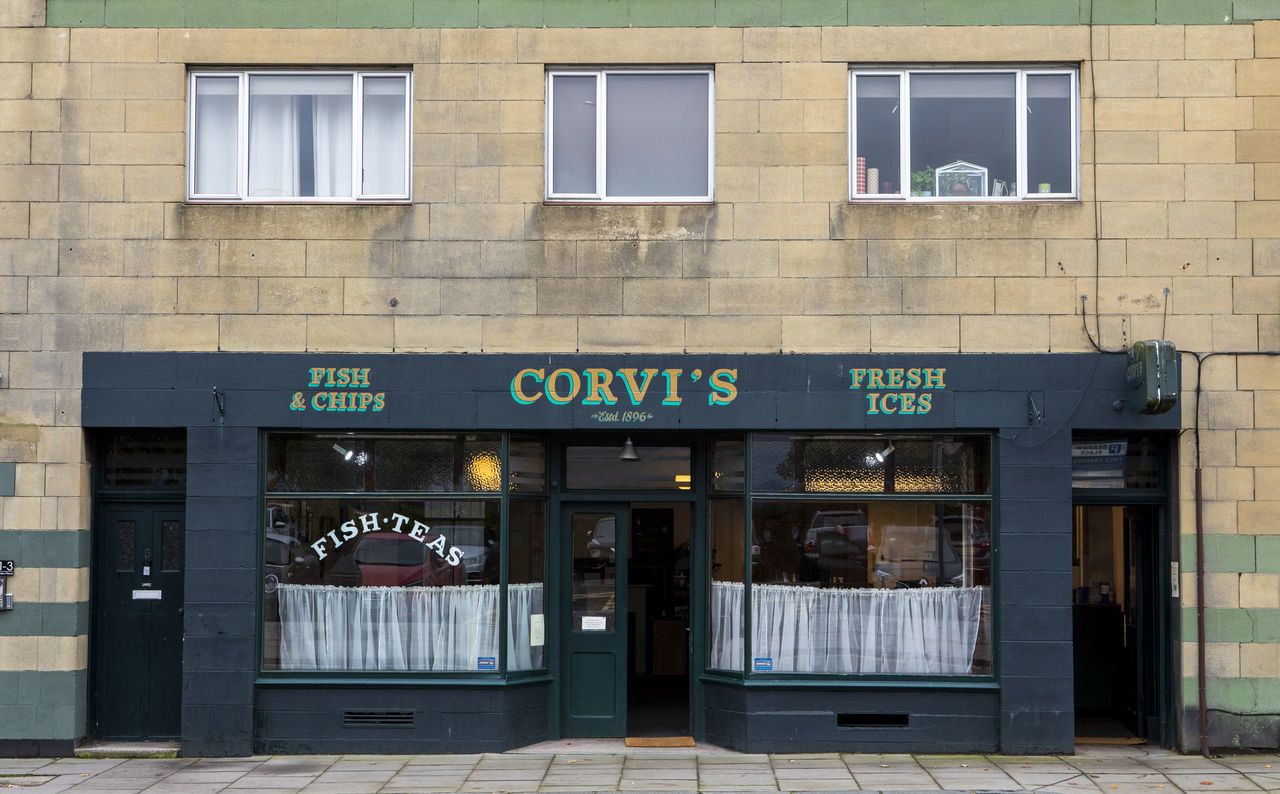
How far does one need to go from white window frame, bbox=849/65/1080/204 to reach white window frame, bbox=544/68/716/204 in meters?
1.27

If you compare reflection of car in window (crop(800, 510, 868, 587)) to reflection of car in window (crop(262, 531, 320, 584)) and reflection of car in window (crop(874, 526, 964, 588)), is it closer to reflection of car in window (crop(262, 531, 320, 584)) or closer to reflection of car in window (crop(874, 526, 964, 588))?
reflection of car in window (crop(874, 526, 964, 588))

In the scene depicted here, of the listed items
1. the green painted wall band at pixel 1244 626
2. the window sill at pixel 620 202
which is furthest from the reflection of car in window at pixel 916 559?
the window sill at pixel 620 202

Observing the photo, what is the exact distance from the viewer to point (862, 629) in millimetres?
11867

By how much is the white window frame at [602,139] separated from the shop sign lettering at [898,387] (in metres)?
2.16

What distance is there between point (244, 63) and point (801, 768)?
8019 millimetres

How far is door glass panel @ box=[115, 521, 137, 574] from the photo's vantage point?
12.2 metres

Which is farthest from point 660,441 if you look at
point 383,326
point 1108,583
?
point 1108,583

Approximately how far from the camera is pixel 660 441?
12352 millimetres

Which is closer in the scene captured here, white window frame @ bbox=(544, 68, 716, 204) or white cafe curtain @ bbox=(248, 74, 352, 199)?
white window frame @ bbox=(544, 68, 716, 204)

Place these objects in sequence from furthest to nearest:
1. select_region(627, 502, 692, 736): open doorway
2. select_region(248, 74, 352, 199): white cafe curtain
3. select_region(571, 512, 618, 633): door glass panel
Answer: select_region(627, 502, 692, 736): open doorway < select_region(571, 512, 618, 633): door glass panel < select_region(248, 74, 352, 199): white cafe curtain

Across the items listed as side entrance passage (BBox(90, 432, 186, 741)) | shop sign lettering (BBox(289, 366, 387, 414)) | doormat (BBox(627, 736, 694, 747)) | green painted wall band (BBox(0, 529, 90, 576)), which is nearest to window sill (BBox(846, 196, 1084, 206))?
shop sign lettering (BBox(289, 366, 387, 414))

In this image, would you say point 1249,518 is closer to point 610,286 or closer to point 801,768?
point 801,768

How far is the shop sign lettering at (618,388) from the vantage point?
11.7 metres

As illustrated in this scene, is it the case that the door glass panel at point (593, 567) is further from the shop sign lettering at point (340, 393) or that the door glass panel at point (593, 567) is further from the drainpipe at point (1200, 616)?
the drainpipe at point (1200, 616)
